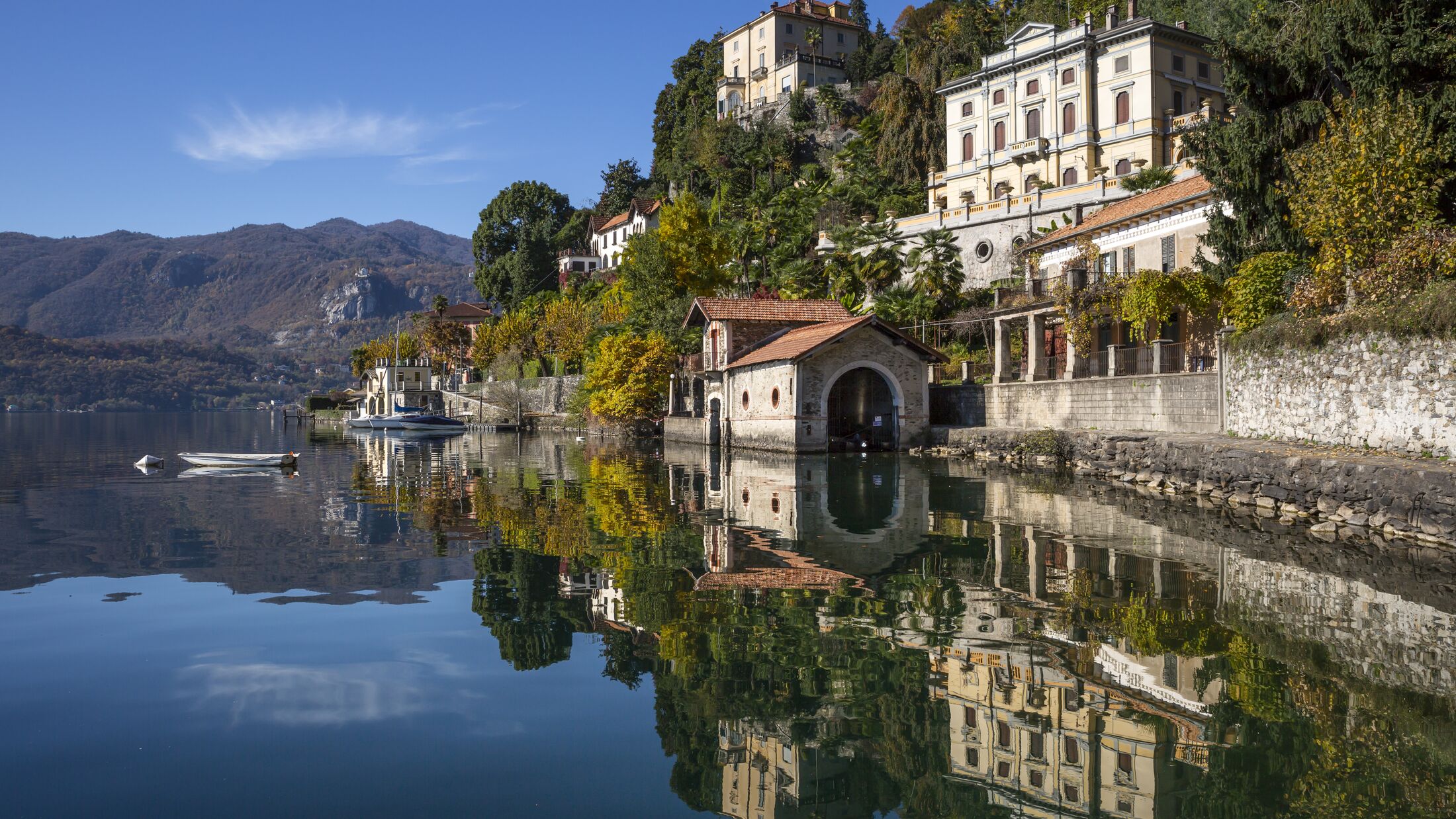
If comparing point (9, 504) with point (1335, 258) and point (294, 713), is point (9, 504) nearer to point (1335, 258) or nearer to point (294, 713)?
point (294, 713)

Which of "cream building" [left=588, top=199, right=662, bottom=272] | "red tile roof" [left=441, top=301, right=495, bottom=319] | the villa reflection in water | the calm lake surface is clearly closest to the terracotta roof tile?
the villa reflection in water

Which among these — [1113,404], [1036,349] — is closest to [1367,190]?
[1113,404]

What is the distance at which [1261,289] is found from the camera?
25.1m

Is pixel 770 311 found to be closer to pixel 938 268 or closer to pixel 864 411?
pixel 864 411

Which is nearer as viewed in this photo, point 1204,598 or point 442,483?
point 1204,598

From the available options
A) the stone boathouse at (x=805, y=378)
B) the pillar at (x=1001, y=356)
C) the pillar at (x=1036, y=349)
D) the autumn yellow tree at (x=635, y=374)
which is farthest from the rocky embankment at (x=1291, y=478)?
the autumn yellow tree at (x=635, y=374)

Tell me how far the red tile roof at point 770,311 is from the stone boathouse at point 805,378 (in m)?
0.04

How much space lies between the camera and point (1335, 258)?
2231 cm

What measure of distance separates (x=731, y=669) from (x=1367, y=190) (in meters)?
20.1

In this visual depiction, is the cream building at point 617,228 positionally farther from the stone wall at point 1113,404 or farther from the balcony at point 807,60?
the stone wall at point 1113,404

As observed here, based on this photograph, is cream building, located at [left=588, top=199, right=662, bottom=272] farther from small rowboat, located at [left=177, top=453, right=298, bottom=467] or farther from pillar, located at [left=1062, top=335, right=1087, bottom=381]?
pillar, located at [left=1062, top=335, right=1087, bottom=381]

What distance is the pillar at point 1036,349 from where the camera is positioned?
118ft

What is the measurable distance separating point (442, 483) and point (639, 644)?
2051 centimetres

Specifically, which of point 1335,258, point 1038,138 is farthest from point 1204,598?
point 1038,138
